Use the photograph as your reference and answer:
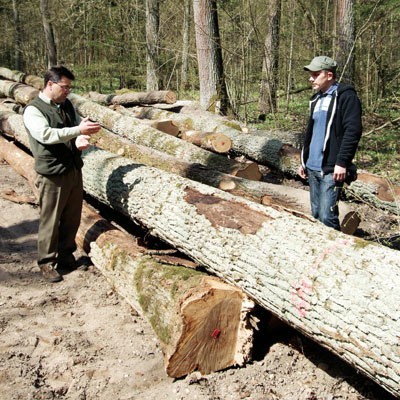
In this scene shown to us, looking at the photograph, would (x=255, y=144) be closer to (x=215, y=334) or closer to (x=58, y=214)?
(x=58, y=214)

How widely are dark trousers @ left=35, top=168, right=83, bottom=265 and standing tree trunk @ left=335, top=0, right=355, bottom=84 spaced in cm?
632

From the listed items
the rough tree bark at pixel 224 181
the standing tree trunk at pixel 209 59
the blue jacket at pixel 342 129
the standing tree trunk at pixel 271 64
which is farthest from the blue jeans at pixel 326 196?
the standing tree trunk at pixel 209 59

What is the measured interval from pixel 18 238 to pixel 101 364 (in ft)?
8.42

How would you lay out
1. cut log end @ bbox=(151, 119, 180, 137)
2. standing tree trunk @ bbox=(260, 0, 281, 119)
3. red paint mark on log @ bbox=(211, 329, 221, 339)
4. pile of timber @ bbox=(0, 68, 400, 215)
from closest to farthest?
red paint mark on log @ bbox=(211, 329, 221, 339), pile of timber @ bbox=(0, 68, 400, 215), cut log end @ bbox=(151, 119, 180, 137), standing tree trunk @ bbox=(260, 0, 281, 119)

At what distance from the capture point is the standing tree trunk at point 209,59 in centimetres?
1024

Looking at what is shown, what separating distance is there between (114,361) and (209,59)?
8.78 metres

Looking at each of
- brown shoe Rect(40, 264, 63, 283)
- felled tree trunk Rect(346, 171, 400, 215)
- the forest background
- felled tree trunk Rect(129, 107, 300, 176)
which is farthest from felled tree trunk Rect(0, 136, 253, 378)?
the forest background

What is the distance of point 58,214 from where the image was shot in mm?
4277

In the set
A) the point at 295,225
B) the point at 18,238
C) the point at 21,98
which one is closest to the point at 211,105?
the point at 21,98

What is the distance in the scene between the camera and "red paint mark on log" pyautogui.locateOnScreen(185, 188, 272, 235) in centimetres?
346

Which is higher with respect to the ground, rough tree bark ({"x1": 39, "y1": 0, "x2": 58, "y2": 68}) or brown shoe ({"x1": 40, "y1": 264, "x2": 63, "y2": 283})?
rough tree bark ({"x1": 39, "y1": 0, "x2": 58, "y2": 68})

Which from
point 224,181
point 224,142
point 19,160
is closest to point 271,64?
point 224,142

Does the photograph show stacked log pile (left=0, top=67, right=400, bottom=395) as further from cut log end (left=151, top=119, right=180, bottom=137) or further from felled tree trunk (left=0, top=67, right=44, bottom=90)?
felled tree trunk (left=0, top=67, right=44, bottom=90)

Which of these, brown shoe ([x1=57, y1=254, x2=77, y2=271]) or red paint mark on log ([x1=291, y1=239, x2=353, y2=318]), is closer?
red paint mark on log ([x1=291, y1=239, x2=353, y2=318])
